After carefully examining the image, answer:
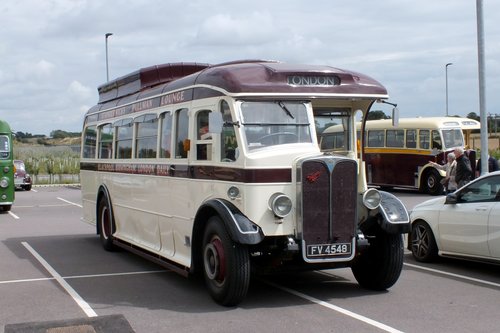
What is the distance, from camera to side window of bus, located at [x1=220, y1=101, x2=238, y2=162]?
7944 millimetres

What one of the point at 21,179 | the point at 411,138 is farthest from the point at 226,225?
the point at 21,179

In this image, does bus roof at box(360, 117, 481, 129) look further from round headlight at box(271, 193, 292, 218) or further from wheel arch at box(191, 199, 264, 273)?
round headlight at box(271, 193, 292, 218)

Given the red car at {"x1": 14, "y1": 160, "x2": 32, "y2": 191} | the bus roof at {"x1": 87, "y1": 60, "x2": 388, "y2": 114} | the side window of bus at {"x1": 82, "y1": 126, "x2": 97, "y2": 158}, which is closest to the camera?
the bus roof at {"x1": 87, "y1": 60, "x2": 388, "y2": 114}

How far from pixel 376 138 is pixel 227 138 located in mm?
20633

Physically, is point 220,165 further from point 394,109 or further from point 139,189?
point 139,189

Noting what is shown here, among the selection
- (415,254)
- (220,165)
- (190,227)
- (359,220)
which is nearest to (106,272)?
(190,227)

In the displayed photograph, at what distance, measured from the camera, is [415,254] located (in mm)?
11109

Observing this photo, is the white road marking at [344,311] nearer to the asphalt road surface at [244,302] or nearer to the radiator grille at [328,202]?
the asphalt road surface at [244,302]

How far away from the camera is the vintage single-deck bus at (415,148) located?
25.3 m

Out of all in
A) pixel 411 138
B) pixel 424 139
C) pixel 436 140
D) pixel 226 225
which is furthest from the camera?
pixel 411 138

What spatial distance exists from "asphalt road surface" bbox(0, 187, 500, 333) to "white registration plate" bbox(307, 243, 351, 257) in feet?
1.97

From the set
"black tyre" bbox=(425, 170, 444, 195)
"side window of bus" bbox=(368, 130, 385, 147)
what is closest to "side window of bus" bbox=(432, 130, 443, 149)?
"black tyre" bbox=(425, 170, 444, 195)

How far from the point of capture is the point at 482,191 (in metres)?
9.93

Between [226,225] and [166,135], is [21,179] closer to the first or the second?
[166,135]
